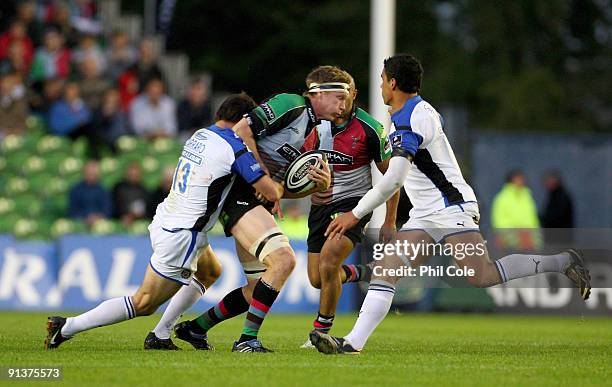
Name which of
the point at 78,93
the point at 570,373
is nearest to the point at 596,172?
the point at 78,93

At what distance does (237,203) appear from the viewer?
1052 cm

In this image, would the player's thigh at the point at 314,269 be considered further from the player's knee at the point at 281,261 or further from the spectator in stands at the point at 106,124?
the spectator in stands at the point at 106,124

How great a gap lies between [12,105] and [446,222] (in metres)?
12.5

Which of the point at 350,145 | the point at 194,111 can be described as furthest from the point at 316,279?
the point at 194,111

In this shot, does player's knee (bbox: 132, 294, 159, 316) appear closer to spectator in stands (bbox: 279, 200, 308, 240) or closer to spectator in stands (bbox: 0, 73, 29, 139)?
spectator in stands (bbox: 279, 200, 308, 240)

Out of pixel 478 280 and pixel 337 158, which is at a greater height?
pixel 337 158

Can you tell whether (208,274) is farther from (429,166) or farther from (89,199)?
(89,199)

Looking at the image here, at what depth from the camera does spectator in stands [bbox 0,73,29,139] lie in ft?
69.8

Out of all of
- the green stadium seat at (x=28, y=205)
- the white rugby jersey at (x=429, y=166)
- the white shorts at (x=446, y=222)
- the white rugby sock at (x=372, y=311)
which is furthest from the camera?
the green stadium seat at (x=28, y=205)

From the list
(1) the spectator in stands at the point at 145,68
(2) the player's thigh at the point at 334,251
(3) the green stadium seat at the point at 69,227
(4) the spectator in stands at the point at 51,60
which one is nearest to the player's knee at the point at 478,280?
(2) the player's thigh at the point at 334,251

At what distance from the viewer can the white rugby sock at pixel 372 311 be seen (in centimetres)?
1011

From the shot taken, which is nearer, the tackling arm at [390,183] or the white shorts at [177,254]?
the tackling arm at [390,183]

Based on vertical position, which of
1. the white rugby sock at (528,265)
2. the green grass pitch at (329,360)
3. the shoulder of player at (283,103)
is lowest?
the green grass pitch at (329,360)

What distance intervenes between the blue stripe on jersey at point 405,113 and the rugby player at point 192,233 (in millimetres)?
1056
